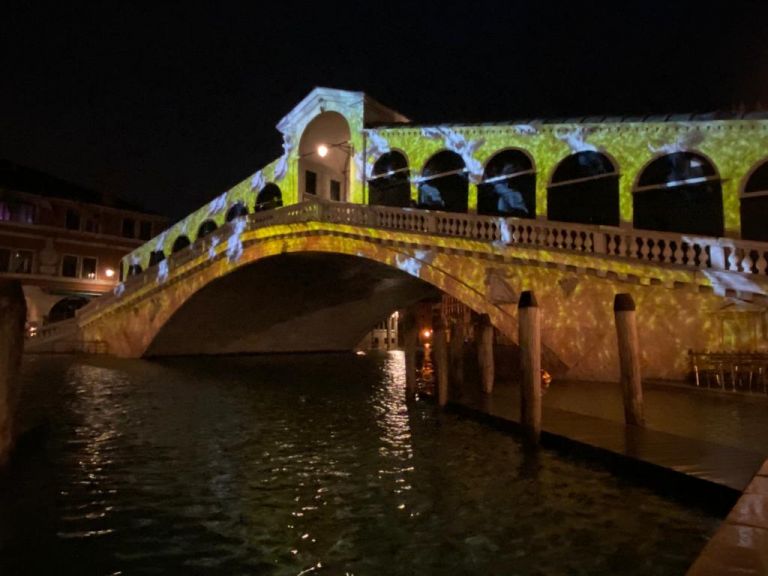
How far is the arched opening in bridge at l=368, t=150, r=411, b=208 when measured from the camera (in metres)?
18.4

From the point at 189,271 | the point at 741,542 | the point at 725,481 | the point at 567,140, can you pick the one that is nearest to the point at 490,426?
the point at 725,481

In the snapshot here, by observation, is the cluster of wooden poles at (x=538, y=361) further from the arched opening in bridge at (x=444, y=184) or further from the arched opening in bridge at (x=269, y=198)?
the arched opening in bridge at (x=269, y=198)

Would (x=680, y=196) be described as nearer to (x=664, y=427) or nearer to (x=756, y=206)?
(x=756, y=206)

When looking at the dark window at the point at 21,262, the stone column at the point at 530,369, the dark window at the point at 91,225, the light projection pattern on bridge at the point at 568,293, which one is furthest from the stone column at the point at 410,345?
the dark window at the point at 91,225

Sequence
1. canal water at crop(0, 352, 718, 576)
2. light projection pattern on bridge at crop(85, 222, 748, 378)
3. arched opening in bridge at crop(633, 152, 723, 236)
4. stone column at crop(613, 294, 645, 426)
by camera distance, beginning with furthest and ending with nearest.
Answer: arched opening in bridge at crop(633, 152, 723, 236) → light projection pattern on bridge at crop(85, 222, 748, 378) → stone column at crop(613, 294, 645, 426) → canal water at crop(0, 352, 718, 576)

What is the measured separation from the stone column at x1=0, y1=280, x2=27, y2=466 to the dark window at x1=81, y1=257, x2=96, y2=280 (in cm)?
→ 2621

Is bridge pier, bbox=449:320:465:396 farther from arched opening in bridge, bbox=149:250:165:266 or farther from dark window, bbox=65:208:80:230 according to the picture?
dark window, bbox=65:208:80:230

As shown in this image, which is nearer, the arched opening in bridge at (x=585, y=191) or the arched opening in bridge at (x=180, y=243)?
the arched opening in bridge at (x=585, y=191)

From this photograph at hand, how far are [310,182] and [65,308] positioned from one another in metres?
18.3

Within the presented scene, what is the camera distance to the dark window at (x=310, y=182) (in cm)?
2139

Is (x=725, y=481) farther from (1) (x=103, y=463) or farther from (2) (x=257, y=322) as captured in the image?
(2) (x=257, y=322)

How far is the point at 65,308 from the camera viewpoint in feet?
103

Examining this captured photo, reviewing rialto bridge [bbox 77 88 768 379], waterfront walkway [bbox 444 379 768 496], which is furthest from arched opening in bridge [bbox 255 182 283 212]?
waterfront walkway [bbox 444 379 768 496]

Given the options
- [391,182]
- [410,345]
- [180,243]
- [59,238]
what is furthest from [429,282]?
[59,238]
